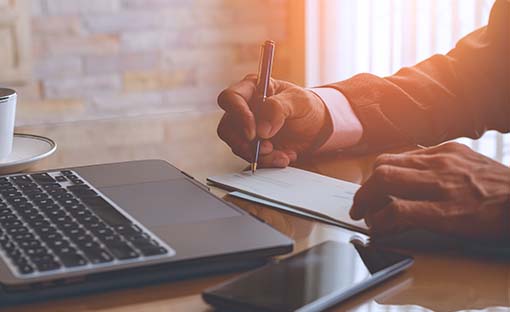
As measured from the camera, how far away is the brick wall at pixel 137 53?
9.38ft

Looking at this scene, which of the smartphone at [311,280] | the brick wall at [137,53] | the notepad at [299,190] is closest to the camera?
the smartphone at [311,280]

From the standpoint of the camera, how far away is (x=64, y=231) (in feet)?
2.40

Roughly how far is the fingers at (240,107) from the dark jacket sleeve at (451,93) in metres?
0.21

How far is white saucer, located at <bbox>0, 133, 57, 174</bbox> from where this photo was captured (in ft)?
3.50

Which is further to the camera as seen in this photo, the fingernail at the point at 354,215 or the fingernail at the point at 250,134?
the fingernail at the point at 250,134

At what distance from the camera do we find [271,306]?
23.9 inches

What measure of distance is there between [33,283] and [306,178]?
46cm

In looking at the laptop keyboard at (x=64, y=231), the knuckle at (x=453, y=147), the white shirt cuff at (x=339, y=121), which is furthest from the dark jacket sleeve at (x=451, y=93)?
the laptop keyboard at (x=64, y=231)

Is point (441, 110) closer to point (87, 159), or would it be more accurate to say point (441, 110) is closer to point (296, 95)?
point (296, 95)

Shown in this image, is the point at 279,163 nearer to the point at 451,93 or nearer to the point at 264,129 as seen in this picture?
the point at 264,129

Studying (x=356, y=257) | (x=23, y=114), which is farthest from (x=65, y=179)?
(x=23, y=114)

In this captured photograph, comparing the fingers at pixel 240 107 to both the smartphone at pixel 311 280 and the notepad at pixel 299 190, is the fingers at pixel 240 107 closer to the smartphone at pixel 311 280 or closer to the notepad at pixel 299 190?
the notepad at pixel 299 190

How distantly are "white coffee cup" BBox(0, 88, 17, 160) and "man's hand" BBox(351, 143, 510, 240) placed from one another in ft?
1.71

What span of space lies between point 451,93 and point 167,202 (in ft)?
2.02
